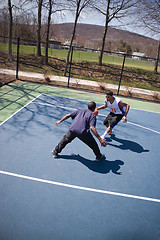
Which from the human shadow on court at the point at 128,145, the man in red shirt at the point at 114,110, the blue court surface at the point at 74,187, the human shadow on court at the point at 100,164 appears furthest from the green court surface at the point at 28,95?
the human shadow on court at the point at 128,145

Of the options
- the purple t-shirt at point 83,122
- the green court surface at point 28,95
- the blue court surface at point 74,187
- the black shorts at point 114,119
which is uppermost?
the purple t-shirt at point 83,122

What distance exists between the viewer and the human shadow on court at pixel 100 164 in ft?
17.5

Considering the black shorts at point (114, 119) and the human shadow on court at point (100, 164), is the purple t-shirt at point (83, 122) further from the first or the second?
the black shorts at point (114, 119)

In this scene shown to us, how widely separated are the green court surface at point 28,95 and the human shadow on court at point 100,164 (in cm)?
323

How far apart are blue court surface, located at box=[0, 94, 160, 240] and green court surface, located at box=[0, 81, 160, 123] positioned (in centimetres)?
153

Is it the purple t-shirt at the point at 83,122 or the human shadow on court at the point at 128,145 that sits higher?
the purple t-shirt at the point at 83,122

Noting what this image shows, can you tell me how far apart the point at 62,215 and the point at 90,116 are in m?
2.16

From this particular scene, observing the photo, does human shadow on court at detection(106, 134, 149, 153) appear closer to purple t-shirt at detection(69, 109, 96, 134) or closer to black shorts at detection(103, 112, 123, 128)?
black shorts at detection(103, 112, 123, 128)

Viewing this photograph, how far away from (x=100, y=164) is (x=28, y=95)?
255 inches

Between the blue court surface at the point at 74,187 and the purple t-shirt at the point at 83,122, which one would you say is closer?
the blue court surface at the point at 74,187

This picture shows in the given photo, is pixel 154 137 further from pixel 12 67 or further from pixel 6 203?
pixel 12 67

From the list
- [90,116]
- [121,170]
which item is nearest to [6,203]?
[90,116]

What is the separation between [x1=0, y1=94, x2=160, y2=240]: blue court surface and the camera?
3.58m

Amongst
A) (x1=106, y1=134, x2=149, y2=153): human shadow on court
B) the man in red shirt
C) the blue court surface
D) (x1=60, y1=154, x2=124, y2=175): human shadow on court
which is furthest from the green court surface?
(x1=106, y1=134, x2=149, y2=153): human shadow on court
